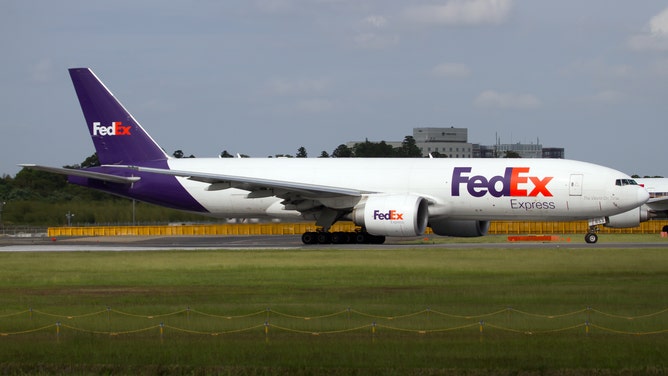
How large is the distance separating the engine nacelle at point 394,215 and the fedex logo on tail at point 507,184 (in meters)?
1.91

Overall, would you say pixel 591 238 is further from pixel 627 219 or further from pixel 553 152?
pixel 553 152

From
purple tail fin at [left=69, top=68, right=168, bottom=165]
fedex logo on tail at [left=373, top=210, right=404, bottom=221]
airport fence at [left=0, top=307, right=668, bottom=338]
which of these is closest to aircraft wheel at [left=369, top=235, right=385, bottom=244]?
fedex logo on tail at [left=373, top=210, right=404, bottom=221]

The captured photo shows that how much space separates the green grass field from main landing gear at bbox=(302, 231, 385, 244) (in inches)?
385

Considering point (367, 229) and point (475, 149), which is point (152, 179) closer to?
point (367, 229)

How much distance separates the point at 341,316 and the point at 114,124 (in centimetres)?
2901

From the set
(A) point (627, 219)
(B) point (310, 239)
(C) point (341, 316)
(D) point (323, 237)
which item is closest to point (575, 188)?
(D) point (323, 237)

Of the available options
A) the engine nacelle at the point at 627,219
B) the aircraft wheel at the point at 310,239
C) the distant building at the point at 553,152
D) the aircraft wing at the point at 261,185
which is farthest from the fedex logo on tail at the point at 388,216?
the distant building at the point at 553,152

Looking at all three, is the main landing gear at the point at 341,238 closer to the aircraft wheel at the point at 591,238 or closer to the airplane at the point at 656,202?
the aircraft wheel at the point at 591,238

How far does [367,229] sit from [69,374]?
24905 mm

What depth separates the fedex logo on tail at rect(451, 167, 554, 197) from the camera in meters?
38.4

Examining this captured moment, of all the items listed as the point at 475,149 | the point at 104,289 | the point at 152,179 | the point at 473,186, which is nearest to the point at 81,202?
the point at 152,179

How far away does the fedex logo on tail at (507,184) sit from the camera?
126 feet

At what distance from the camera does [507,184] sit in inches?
1521

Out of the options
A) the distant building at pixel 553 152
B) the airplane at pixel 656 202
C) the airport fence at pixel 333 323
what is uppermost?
the distant building at pixel 553 152
